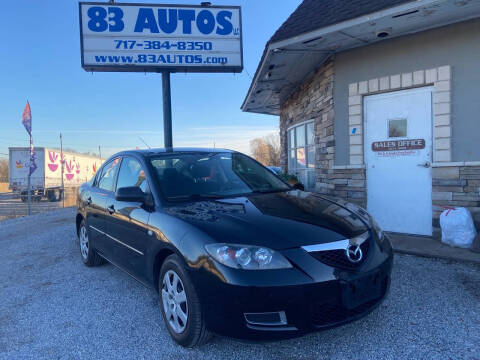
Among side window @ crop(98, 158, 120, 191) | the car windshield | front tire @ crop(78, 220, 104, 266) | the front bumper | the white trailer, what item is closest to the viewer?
the front bumper

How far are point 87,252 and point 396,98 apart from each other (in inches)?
213

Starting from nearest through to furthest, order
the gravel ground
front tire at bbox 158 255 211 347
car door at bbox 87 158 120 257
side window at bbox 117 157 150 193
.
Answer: front tire at bbox 158 255 211 347, the gravel ground, side window at bbox 117 157 150 193, car door at bbox 87 158 120 257

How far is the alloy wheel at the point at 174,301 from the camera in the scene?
251 cm

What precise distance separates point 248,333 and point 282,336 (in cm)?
21

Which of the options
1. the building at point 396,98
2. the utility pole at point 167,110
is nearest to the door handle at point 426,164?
the building at point 396,98

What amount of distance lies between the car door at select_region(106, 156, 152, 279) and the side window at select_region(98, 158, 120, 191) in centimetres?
21

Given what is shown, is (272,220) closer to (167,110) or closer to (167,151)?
(167,151)

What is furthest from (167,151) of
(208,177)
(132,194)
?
(132,194)

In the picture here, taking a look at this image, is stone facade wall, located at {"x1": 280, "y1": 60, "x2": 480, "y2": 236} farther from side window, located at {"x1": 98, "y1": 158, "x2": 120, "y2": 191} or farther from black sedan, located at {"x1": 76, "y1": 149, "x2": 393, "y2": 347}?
side window, located at {"x1": 98, "y1": 158, "x2": 120, "y2": 191}

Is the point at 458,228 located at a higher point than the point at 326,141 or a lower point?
lower

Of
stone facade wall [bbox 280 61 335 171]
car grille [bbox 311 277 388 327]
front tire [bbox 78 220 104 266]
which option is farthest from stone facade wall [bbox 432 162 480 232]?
front tire [bbox 78 220 104 266]

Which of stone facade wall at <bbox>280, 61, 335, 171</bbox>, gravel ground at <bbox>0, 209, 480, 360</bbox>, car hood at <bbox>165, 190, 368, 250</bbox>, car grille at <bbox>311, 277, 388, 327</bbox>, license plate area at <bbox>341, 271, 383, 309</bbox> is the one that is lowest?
gravel ground at <bbox>0, 209, 480, 360</bbox>

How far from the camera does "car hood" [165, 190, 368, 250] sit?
2.25 m

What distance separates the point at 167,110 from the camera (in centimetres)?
934
